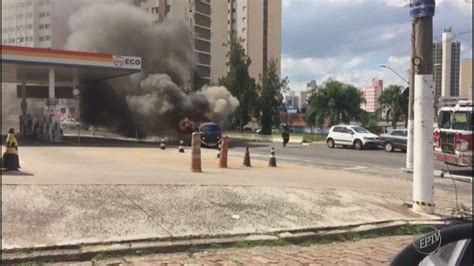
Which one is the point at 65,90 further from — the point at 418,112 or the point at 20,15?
the point at 418,112

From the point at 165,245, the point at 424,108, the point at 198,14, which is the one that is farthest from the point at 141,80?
the point at 198,14

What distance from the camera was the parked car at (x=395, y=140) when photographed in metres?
30.5

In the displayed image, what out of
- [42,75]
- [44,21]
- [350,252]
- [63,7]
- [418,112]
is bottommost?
[350,252]

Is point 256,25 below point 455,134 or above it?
above

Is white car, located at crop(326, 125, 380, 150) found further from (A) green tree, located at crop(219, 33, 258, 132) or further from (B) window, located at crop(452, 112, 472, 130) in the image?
(A) green tree, located at crop(219, 33, 258, 132)

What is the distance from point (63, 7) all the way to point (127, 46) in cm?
784

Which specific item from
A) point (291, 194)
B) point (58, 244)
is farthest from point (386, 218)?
point (58, 244)

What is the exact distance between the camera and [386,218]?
825cm

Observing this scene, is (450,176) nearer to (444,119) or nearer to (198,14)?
(444,119)

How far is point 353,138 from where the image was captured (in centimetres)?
3391

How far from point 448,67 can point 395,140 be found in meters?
7.00

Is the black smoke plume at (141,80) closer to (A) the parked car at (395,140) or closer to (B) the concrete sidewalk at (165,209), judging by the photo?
(A) the parked car at (395,140)

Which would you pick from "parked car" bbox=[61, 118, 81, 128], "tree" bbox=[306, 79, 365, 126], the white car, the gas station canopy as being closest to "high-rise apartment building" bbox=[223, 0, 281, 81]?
"tree" bbox=[306, 79, 365, 126]

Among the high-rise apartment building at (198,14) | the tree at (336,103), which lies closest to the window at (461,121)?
the tree at (336,103)
